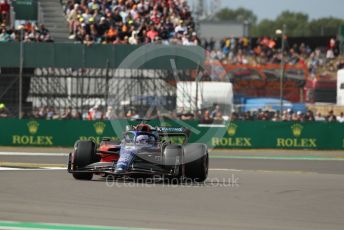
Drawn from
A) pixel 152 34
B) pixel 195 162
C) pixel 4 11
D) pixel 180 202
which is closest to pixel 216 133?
pixel 152 34

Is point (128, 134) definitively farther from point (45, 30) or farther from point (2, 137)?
point (45, 30)

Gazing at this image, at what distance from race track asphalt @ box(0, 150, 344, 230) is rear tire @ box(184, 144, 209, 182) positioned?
0.28 meters

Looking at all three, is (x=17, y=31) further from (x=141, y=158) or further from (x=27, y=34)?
(x=141, y=158)

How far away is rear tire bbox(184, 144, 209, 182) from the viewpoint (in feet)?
53.6

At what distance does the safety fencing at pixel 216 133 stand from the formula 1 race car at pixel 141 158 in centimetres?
1303

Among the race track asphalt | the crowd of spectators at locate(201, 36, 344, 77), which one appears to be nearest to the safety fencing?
the race track asphalt

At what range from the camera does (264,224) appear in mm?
10570

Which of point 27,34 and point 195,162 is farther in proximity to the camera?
point 27,34

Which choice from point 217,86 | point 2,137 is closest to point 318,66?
point 217,86

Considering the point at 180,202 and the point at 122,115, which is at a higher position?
the point at 122,115

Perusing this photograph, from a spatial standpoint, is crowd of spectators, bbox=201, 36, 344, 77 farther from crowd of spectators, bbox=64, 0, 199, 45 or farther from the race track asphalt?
the race track asphalt

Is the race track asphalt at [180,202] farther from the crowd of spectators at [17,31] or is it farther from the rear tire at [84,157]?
the crowd of spectators at [17,31]

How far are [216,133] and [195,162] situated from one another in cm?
1353

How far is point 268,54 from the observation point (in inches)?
1842
